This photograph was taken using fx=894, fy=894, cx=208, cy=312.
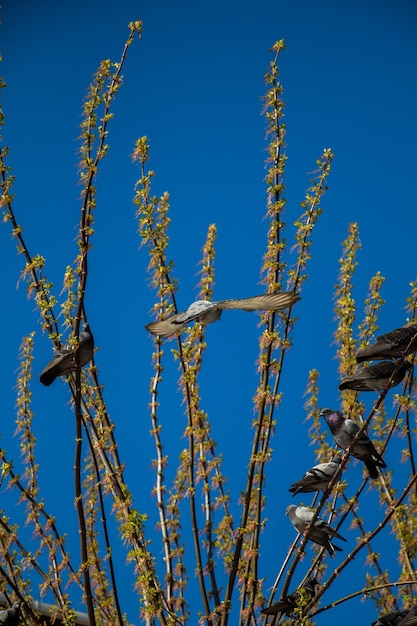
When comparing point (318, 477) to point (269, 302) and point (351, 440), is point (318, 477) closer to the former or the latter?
point (351, 440)

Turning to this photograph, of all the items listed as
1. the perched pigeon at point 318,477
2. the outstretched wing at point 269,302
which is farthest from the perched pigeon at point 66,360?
the perched pigeon at point 318,477

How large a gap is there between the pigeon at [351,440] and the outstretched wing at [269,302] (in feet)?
0.86

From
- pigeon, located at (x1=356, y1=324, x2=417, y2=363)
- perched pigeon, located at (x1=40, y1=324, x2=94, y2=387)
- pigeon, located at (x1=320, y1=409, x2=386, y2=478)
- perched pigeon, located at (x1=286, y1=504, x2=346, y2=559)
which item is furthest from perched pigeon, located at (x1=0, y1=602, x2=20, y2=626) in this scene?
pigeon, located at (x1=356, y1=324, x2=417, y2=363)

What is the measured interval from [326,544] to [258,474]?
22cm

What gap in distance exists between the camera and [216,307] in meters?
1.36

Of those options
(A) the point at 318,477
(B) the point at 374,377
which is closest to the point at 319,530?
(A) the point at 318,477

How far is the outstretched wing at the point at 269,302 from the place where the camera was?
4.03ft

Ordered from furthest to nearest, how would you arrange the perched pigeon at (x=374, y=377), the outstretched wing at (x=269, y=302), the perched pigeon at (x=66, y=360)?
the perched pigeon at (x=66, y=360)
the perched pigeon at (x=374, y=377)
the outstretched wing at (x=269, y=302)

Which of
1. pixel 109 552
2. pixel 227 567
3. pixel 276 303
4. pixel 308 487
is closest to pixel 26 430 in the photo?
pixel 109 552

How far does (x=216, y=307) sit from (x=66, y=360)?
0.29m

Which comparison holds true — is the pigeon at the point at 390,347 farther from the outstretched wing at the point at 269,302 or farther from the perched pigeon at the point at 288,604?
the perched pigeon at the point at 288,604

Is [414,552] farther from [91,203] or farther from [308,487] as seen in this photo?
[91,203]

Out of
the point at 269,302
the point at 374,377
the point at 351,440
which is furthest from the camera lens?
the point at 351,440

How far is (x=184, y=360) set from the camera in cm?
167
